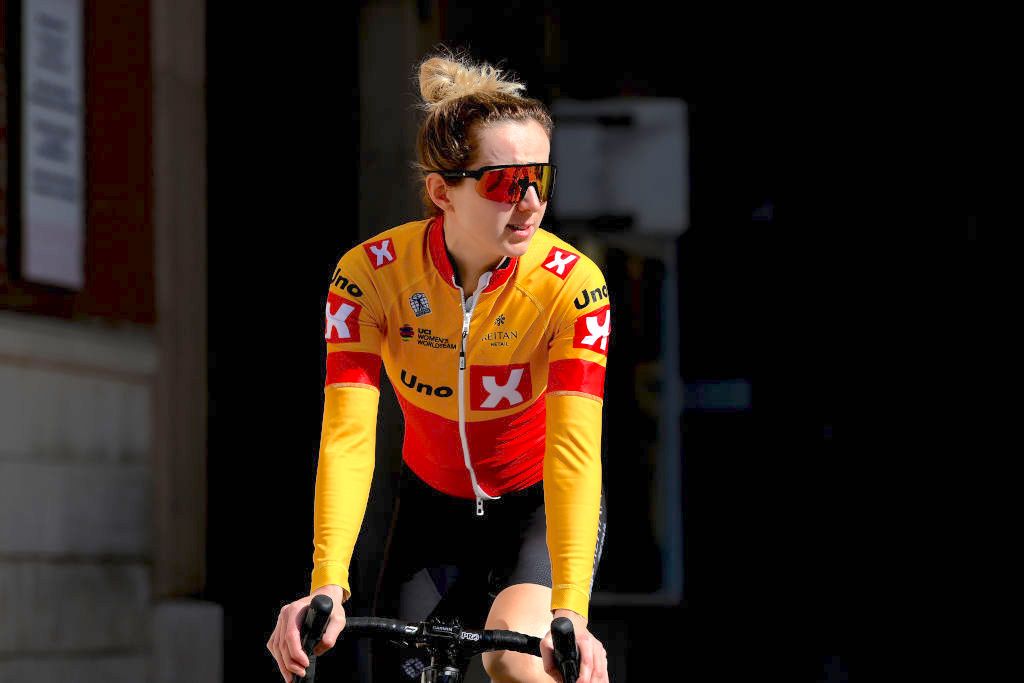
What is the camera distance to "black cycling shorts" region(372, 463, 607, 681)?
3.57m

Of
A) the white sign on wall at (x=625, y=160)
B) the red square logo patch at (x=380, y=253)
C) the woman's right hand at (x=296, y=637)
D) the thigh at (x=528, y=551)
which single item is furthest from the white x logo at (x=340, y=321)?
the white sign on wall at (x=625, y=160)

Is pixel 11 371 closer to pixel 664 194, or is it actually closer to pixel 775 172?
pixel 664 194

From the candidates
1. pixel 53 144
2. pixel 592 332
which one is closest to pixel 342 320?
pixel 592 332

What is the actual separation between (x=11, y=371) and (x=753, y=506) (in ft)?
11.2

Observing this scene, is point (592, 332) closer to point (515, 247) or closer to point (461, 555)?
point (515, 247)

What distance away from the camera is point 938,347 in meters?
7.16

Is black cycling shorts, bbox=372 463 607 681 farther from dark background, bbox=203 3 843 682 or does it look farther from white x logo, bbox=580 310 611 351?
dark background, bbox=203 3 843 682

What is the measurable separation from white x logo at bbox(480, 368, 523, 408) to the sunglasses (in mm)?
482

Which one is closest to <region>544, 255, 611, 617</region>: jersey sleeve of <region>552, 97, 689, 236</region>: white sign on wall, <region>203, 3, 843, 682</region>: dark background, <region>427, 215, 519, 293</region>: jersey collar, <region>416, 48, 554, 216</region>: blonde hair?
<region>427, 215, 519, 293</region>: jersey collar

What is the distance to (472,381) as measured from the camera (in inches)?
141

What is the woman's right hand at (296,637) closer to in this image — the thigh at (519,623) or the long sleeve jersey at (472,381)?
the long sleeve jersey at (472,381)

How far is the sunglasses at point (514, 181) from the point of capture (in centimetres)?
326

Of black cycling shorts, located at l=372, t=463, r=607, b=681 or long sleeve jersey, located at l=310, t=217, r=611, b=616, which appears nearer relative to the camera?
long sleeve jersey, located at l=310, t=217, r=611, b=616

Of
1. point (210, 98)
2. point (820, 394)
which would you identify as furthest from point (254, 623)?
point (820, 394)
